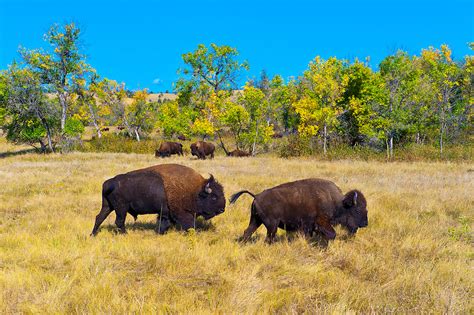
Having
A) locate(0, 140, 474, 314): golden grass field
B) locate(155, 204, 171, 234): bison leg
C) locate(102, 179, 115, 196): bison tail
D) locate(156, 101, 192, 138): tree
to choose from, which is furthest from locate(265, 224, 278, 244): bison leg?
locate(156, 101, 192, 138): tree

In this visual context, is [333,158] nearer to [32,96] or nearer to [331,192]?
[331,192]

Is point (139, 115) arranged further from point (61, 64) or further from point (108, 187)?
point (108, 187)

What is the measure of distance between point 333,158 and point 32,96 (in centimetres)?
2744

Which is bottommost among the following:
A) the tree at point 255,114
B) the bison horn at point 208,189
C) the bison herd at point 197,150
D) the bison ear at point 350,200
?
the bison ear at point 350,200

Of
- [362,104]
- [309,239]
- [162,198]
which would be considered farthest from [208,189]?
Result: [362,104]

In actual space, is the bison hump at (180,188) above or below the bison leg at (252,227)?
above

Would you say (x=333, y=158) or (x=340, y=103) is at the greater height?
(x=340, y=103)

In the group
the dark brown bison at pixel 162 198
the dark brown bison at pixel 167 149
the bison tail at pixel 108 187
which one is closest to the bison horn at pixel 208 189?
the dark brown bison at pixel 162 198

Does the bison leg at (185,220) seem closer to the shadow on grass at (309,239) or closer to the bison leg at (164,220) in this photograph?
the bison leg at (164,220)

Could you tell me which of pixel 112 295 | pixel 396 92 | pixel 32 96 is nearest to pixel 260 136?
pixel 396 92

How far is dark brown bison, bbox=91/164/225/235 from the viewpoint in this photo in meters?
7.23

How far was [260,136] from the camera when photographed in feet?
107

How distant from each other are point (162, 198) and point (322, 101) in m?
23.5

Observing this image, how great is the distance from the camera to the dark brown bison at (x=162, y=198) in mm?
7234
